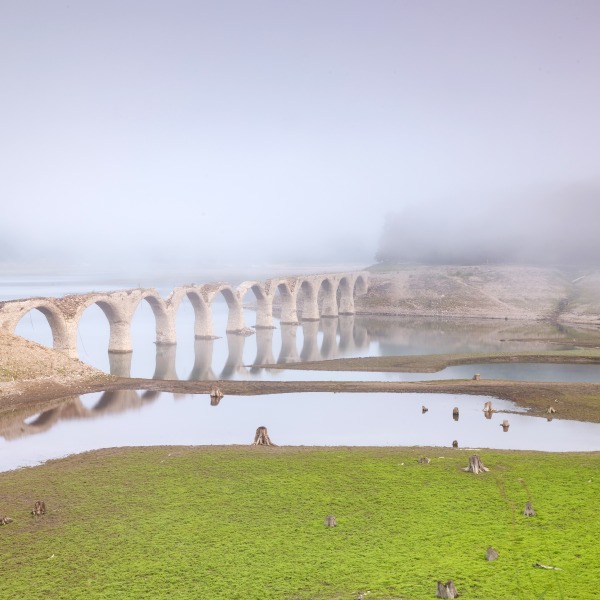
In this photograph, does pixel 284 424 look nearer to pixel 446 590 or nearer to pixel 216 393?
pixel 216 393

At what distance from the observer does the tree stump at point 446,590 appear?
18078mm

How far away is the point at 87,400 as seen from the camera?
5131 centimetres

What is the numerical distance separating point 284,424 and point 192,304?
Result: 53.7 m

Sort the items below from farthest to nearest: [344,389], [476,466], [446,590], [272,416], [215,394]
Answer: [344,389] → [215,394] → [272,416] → [476,466] → [446,590]

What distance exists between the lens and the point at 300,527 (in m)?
23.4

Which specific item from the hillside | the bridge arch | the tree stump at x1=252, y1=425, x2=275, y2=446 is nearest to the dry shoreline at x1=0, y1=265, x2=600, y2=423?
the hillside

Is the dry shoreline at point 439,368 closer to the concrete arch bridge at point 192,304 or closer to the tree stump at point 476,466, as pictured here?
the concrete arch bridge at point 192,304

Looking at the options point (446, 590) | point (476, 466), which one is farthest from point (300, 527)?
point (476, 466)

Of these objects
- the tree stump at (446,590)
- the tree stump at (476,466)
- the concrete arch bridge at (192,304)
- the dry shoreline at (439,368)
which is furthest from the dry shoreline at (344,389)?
the tree stump at (446,590)

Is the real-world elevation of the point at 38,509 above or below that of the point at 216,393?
above

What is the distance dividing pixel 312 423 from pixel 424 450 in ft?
39.6

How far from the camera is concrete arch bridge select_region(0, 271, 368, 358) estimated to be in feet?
220

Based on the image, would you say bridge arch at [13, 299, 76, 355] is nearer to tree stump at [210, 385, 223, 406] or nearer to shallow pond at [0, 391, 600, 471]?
shallow pond at [0, 391, 600, 471]

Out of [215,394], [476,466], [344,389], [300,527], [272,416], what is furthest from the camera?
[344,389]
